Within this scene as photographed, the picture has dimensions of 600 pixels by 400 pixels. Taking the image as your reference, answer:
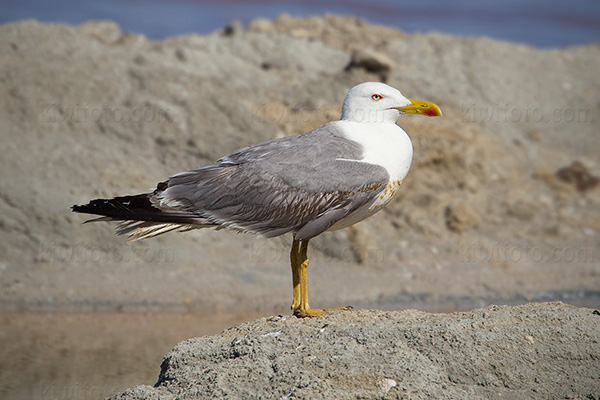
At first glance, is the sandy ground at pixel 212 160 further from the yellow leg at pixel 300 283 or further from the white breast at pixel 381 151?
the white breast at pixel 381 151

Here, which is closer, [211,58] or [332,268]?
[332,268]

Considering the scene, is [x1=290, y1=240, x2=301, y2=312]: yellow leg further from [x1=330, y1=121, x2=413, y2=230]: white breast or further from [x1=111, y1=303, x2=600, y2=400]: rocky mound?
[x1=111, y1=303, x2=600, y2=400]: rocky mound

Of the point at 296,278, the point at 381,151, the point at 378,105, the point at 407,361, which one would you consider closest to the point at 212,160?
the point at 378,105

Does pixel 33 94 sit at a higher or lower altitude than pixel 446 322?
higher

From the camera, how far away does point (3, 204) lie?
495 inches

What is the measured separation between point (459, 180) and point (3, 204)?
8.47 meters

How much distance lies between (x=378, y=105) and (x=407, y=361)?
2.46 metres

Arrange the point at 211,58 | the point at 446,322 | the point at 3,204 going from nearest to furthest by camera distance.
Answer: the point at 446,322, the point at 3,204, the point at 211,58

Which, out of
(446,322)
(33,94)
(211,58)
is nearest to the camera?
(446,322)

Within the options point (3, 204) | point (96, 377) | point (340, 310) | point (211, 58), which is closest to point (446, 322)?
point (340, 310)

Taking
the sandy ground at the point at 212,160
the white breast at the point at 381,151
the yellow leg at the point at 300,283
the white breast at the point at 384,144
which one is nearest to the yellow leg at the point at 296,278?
the yellow leg at the point at 300,283

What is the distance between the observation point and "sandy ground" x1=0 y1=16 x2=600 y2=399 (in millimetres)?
11352

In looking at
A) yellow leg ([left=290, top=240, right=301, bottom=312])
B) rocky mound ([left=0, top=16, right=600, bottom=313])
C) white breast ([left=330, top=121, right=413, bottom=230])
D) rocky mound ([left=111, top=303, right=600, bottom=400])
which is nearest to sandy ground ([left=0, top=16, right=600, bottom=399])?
rocky mound ([left=0, top=16, right=600, bottom=313])

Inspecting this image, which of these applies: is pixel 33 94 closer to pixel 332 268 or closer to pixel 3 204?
pixel 3 204
